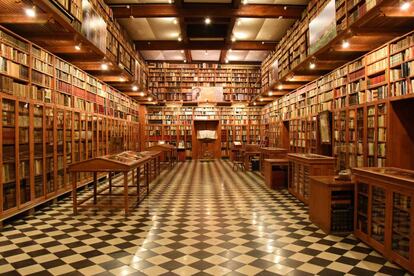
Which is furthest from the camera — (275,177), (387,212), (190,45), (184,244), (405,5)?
(190,45)

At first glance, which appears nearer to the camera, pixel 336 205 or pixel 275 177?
pixel 336 205

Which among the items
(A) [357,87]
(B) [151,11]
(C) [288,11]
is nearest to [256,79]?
(C) [288,11]

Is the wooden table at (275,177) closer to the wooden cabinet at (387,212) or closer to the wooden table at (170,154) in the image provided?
the wooden cabinet at (387,212)

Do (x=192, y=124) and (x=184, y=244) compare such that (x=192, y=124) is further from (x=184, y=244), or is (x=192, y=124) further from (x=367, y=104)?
(x=184, y=244)

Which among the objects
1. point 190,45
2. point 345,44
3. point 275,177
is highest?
point 190,45

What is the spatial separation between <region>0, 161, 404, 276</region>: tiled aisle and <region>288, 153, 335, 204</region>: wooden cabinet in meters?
0.45

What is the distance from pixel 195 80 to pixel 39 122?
12.3 metres

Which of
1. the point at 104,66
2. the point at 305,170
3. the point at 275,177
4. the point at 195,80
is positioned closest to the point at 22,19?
the point at 104,66

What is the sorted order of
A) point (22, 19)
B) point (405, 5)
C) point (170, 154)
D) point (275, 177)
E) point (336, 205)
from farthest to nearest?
point (170, 154) < point (275, 177) < point (22, 19) < point (336, 205) < point (405, 5)

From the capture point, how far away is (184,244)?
157 inches

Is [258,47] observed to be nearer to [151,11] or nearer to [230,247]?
[151,11]

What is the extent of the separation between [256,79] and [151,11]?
29.1ft

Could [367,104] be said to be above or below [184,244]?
above

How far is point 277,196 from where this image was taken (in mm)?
7145
